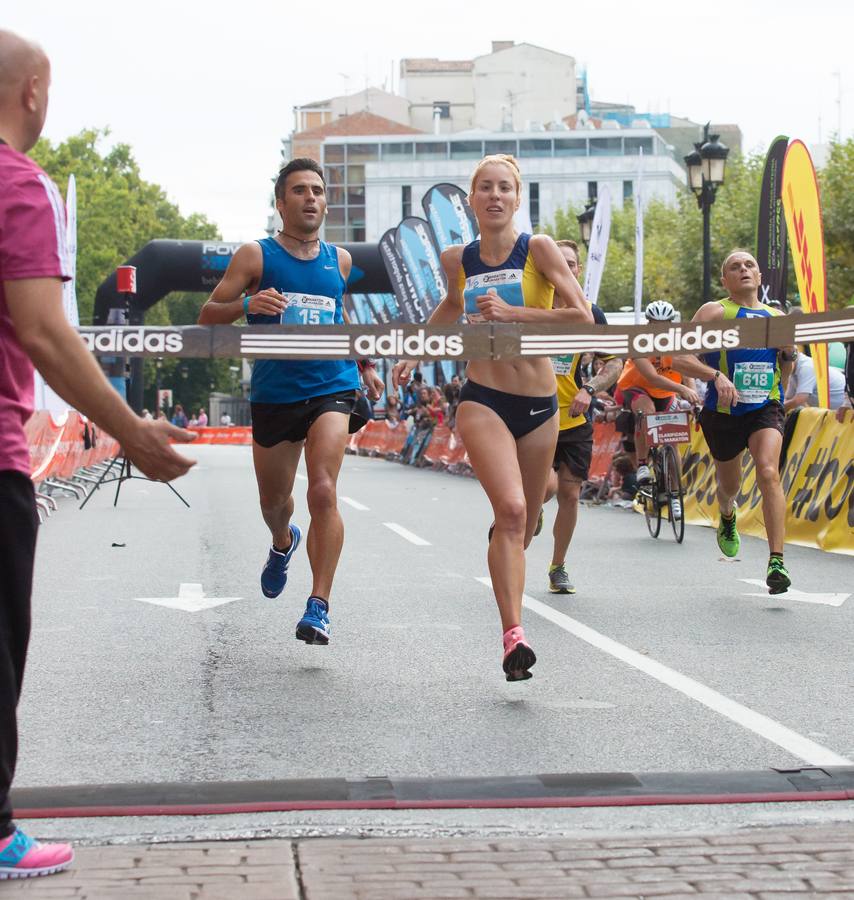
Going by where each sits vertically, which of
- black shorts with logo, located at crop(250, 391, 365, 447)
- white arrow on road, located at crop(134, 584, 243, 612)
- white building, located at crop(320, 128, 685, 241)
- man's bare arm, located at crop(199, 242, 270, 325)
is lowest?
white arrow on road, located at crop(134, 584, 243, 612)

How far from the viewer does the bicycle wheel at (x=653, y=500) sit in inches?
572

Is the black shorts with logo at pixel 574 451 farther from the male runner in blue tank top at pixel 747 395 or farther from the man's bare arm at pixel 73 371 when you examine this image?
the man's bare arm at pixel 73 371

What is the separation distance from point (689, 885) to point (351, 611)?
5549mm

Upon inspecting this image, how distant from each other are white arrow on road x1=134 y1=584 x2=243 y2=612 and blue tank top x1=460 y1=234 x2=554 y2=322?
10.7 ft

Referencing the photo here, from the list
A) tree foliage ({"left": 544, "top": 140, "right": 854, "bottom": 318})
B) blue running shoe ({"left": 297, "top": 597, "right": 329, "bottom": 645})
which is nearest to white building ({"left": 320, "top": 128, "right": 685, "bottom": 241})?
tree foliage ({"left": 544, "top": 140, "right": 854, "bottom": 318})

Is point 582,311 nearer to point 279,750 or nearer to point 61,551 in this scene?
point 279,750

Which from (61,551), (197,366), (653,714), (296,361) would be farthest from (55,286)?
(197,366)

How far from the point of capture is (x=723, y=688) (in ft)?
21.7

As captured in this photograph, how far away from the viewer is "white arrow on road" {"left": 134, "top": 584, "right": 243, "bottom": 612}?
31.2ft

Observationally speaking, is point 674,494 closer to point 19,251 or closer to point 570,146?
point 19,251

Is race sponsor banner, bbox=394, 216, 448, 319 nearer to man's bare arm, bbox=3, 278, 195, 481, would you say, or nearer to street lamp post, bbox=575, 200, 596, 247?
street lamp post, bbox=575, 200, 596, 247

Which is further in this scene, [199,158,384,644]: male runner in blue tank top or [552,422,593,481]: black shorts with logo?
[552,422,593,481]: black shorts with logo

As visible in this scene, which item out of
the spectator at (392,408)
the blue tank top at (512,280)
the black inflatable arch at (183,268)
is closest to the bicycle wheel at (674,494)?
the blue tank top at (512,280)

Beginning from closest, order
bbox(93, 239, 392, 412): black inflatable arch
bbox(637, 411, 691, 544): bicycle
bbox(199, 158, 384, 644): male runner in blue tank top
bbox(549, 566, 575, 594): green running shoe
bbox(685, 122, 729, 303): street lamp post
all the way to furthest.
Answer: bbox(199, 158, 384, 644): male runner in blue tank top
bbox(549, 566, 575, 594): green running shoe
bbox(637, 411, 691, 544): bicycle
bbox(685, 122, 729, 303): street lamp post
bbox(93, 239, 392, 412): black inflatable arch
